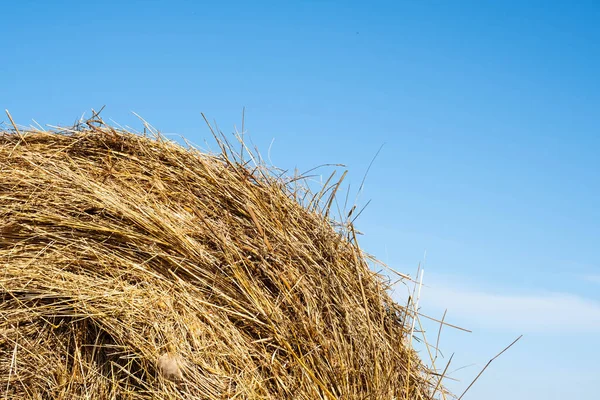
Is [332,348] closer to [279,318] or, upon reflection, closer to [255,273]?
[279,318]

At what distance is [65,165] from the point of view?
9.46 feet

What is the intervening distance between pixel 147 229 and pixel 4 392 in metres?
0.72

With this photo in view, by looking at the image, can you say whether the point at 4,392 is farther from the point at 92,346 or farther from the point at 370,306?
the point at 370,306

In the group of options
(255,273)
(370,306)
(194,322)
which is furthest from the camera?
(370,306)

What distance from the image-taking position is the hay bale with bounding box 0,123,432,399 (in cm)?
244

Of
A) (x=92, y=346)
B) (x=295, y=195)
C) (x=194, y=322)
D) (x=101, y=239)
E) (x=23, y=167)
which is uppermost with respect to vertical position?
(x=295, y=195)

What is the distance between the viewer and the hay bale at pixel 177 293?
96.0 inches

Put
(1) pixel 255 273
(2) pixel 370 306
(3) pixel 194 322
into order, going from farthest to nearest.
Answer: (2) pixel 370 306 → (1) pixel 255 273 → (3) pixel 194 322

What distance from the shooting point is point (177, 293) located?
8.30 feet

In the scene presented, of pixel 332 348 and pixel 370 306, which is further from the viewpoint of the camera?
pixel 370 306

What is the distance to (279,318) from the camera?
8.38 ft

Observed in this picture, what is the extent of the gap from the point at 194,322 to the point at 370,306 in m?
0.74

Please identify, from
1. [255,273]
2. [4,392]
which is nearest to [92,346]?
[4,392]

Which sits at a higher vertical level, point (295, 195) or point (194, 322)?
point (295, 195)
